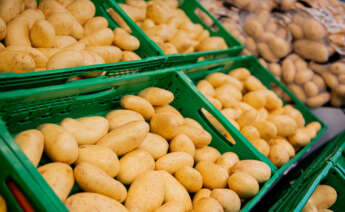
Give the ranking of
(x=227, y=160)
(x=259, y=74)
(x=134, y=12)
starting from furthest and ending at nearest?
(x=259, y=74)
(x=134, y=12)
(x=227, y=160)

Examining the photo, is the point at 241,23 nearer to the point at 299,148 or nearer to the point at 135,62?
the point at 299,148

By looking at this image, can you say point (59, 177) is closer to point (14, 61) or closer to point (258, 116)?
point (14, 61)

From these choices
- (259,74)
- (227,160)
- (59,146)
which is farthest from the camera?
(259,74)

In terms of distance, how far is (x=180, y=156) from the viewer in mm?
959

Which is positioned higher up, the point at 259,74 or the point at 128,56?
the point at 128,56

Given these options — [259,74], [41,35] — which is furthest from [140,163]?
[259,74]

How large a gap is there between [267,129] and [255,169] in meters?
0.41

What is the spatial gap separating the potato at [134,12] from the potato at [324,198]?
1312mm

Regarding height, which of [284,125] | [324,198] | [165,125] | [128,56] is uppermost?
[128,56]

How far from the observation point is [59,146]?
718mm

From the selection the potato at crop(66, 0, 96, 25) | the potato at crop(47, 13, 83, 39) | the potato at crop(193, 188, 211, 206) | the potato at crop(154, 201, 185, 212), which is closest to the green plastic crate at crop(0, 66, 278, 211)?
the potato at crop(193, 188, 211, 206)

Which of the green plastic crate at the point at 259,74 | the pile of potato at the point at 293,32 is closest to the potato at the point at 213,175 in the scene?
the green plastic crate at the point at 259,74

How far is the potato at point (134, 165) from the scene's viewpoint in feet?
2.76

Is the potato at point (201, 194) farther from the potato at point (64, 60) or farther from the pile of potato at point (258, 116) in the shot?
the potato at point (64, 60)
